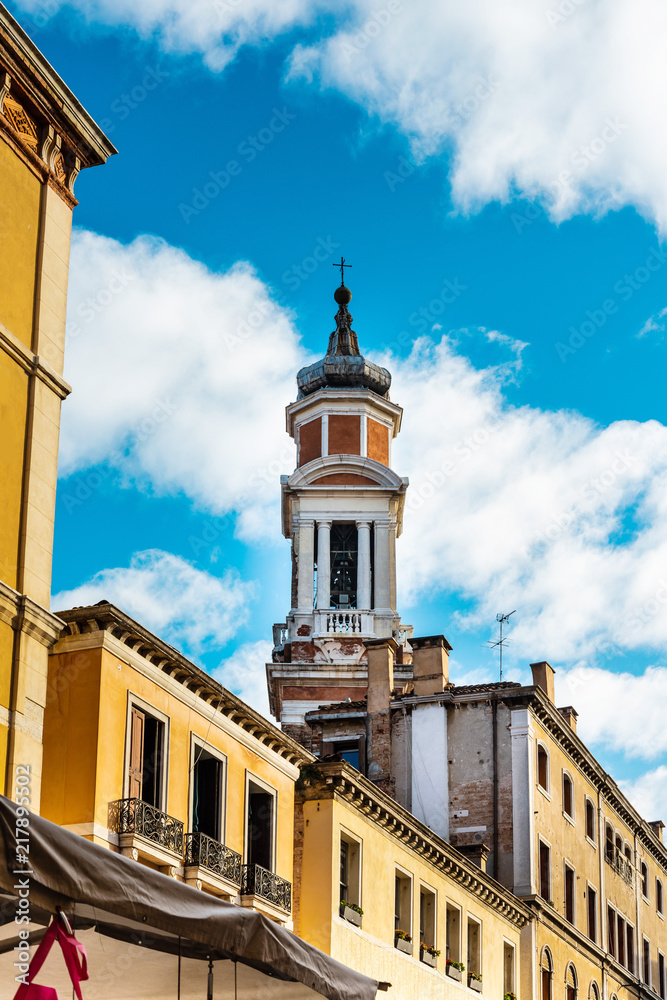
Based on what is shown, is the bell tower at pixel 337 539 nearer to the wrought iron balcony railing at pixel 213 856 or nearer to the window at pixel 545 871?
the window at pixel 545 871

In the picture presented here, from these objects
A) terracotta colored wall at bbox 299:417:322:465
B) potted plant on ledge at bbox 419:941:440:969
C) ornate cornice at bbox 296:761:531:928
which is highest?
terracotta colored wall at bbox 299:417:322:465

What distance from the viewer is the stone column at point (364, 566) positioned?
5303cm

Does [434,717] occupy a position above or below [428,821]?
above

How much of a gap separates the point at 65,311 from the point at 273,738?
929cm

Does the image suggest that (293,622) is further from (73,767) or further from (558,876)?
(73,767)

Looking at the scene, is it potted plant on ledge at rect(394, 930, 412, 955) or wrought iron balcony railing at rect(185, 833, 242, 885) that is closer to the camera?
wrought iron balcony railing at rect(185, 833, 242, 885)

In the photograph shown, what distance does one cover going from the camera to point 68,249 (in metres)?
18.8

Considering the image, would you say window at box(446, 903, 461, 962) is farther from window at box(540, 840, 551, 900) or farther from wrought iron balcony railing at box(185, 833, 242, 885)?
wrought iron balcony railing at box(185, 833, 242, 885)

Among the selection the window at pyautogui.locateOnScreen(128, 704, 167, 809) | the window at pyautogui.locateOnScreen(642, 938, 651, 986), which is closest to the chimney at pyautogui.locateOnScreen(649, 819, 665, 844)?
the window at pyautogui.locateOnScreen(642, 938, 651, 986)

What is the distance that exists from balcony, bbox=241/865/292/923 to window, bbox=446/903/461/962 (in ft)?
23.8

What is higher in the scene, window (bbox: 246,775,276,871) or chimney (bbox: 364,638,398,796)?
chimney (bbox: 364,638,398,796)

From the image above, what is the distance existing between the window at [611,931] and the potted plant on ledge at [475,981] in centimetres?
1262

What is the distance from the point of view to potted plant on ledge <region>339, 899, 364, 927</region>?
83.0 ft

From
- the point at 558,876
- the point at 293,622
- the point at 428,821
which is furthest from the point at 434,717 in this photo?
the point at 293,622
